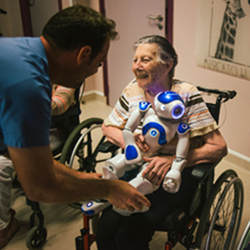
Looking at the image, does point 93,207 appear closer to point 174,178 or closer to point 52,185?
point 174,178

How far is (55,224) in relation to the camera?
2.22 m

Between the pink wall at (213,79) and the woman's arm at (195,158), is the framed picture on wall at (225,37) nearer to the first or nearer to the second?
the pink wall at (213,79)

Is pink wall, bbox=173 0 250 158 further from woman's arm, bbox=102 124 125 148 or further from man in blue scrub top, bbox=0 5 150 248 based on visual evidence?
man in blue scrub top, bbox=0 5 150 248

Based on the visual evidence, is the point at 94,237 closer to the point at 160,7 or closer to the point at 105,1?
the point at 160,7

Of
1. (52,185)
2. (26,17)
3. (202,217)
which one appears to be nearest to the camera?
(52,185)

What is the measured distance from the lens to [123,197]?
1.25 metres

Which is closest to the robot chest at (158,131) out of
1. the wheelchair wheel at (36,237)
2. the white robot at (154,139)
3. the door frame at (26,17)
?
the white robot at (154,139)

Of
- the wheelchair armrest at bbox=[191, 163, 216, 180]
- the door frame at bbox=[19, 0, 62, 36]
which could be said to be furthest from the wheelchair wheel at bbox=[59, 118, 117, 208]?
the door frame at bbox=[19, 0, 62, 36]

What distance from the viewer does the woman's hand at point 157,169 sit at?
1.58 metres

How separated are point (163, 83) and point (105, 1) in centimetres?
227

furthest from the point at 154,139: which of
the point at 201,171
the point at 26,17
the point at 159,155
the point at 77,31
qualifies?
the point at 26,17

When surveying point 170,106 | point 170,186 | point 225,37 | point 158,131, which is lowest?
point 170,186

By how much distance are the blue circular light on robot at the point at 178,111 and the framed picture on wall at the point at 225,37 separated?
1.20 meters

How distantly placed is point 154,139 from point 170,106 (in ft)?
0.58
